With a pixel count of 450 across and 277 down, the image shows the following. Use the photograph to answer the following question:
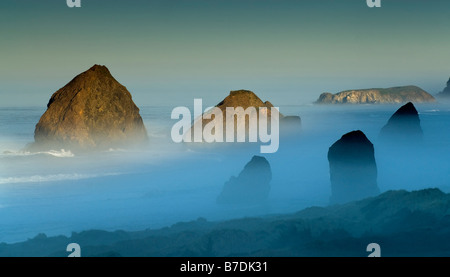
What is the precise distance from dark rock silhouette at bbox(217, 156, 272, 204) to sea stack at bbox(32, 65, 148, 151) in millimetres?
8020

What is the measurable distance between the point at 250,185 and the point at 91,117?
16539 millimetres

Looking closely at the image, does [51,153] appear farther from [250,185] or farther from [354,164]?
[354,164]

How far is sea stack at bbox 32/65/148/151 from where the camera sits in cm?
2761

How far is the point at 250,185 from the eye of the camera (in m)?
20.8

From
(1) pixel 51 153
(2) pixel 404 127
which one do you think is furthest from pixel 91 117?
(2) pixel 404 127

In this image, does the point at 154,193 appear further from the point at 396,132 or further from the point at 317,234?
the point at 396,132

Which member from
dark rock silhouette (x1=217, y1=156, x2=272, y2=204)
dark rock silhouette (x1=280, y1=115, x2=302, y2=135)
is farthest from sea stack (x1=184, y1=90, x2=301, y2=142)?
dark rock silhouette (x1=217, y1=156, x2=272, y2=204)

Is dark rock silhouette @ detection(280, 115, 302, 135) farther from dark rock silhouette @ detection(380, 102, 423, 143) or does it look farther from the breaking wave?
the breaking wave

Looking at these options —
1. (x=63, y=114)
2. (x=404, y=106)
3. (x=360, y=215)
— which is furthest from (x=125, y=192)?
(x=404, y=106)

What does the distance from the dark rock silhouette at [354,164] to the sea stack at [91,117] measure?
11017 millimetres

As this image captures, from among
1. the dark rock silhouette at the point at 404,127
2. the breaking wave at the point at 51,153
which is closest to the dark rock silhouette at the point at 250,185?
the dark rock silhouette at the point at 404,127

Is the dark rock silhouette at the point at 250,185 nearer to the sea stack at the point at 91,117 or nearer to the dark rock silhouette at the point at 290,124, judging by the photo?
the dark rock silhouette at the point at 290,124

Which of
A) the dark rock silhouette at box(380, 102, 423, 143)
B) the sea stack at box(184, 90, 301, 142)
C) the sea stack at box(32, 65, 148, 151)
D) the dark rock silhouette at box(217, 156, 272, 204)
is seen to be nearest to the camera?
the dark rock silhouette at box(217, 156, 272, 204)

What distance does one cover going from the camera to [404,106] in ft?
93.6
